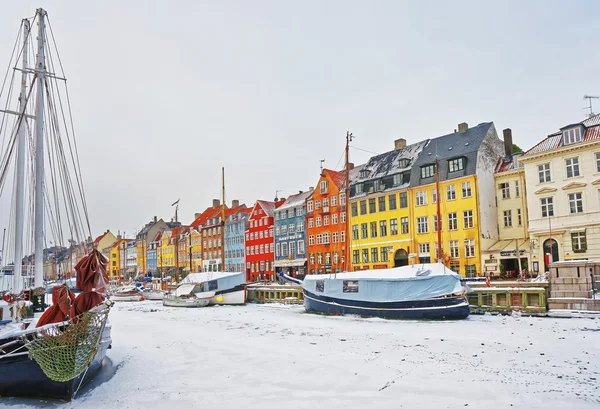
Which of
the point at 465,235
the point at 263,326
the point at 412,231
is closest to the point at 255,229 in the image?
the point at 412,231

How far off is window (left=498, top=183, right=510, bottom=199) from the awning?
27.7 meters

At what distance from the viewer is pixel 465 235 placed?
45.4 metres

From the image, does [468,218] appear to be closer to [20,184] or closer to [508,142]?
[508,142]

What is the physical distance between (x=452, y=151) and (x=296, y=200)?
88.8ft

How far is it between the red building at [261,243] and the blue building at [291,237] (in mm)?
2305

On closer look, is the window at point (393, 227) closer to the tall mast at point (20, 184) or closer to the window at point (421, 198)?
the window at point (421, 198)

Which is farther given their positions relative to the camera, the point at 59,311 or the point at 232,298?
the point at 232,298

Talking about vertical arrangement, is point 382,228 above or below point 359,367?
above

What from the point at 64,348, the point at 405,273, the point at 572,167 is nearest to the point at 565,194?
the point at 572,167

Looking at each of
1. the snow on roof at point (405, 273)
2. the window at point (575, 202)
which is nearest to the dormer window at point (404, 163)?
the window at point (575, 202)

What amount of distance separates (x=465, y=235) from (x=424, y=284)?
19672mm

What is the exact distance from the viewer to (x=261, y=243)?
75.5m

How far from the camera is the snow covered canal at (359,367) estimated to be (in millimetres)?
11562

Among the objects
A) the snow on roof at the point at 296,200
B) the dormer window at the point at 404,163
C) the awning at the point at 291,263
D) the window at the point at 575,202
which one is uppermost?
the dormer window at the point at 404,163
